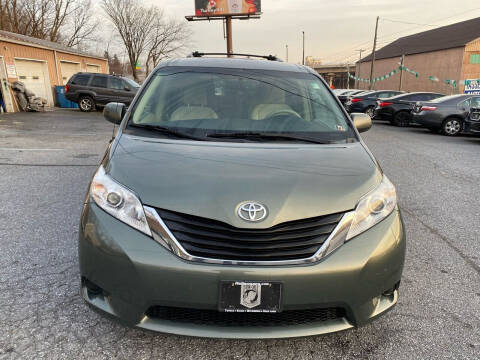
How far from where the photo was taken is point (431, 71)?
4144 centimetres

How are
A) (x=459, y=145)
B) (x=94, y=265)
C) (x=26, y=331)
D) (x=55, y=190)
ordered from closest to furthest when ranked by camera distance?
(x=94, y=265) < (x=26, y=331) < (x=55, y=190) < (x=459, y=145)

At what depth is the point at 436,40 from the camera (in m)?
44.2

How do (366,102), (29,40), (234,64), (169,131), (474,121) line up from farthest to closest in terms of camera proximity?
1. (29,40)
2. (366,102)
3. (474,121)
4. (234,64)
5. (169,131)

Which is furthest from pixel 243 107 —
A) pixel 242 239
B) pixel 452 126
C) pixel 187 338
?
pixel 452 126

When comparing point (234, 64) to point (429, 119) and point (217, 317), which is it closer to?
point (217, 317)

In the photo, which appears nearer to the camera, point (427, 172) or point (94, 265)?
point (94, 265)

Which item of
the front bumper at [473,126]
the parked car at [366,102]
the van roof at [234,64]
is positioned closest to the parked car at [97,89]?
the parked car at [366,102]

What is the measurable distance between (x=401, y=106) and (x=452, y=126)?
331cm

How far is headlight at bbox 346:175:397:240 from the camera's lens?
1.86m

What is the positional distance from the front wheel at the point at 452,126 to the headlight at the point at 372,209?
40.3ft

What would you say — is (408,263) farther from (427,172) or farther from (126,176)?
(427,172)

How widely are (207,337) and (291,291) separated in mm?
451

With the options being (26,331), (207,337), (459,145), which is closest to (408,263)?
(207,337)

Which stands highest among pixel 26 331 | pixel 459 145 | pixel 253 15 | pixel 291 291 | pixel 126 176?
pixel 253 15
